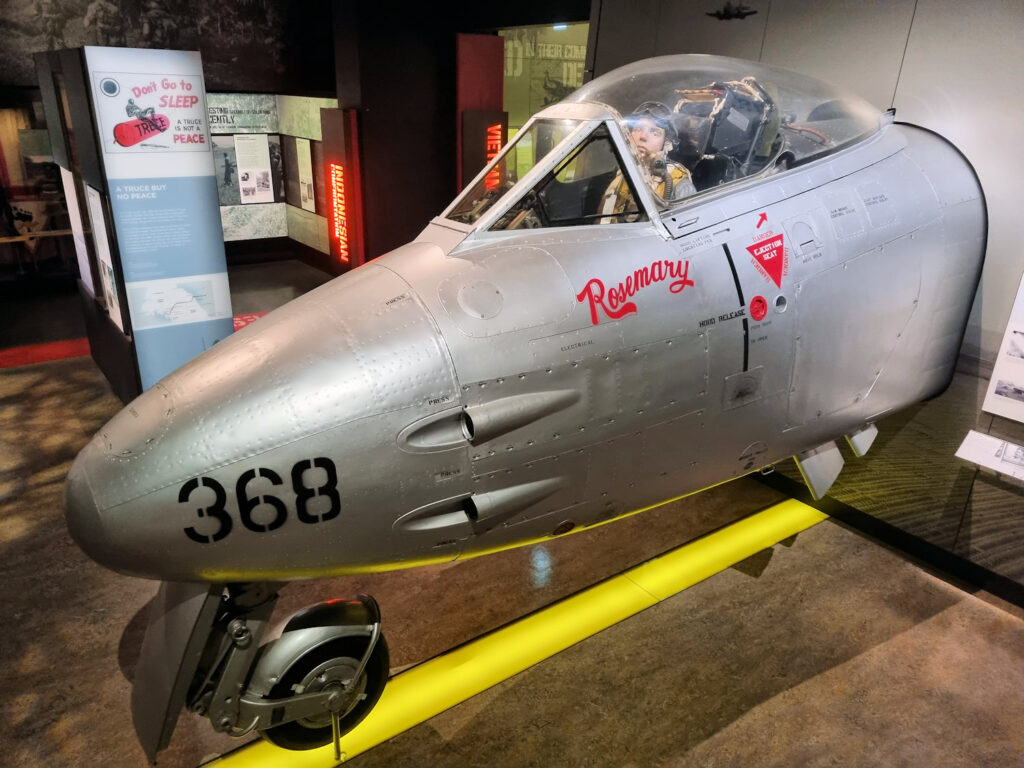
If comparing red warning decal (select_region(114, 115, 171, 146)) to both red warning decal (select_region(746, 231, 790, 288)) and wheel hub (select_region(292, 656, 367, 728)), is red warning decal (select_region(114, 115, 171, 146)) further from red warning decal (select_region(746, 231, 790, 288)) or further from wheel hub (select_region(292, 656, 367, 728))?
red warning decal (select_region(746, 231, 790, 288))

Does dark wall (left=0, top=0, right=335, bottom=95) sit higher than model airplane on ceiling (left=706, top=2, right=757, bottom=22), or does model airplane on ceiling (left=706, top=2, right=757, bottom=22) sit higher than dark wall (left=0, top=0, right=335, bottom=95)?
model airplane on ceiling (left=706, top=2, right=757, bottom=22)

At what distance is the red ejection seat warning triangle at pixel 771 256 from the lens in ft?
11.5

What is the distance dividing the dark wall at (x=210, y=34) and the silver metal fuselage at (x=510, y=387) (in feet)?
29.2

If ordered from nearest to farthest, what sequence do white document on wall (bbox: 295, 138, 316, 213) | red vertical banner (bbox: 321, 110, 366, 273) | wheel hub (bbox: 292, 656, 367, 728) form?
wheel hub (bbox: 292, 656, 367, 728)
red vertical banner (bbox: 321, 110, 366, 273)
white document on wall (bbox: 295, 138, 316, 213)

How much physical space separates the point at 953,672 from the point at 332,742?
3.63 m

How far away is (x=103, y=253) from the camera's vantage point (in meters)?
6.70

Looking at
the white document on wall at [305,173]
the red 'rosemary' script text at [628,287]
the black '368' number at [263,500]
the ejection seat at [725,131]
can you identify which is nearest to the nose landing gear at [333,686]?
the black '368' number at [263,500]

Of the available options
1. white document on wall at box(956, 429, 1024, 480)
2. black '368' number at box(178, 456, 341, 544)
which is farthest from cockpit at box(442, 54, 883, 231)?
white document on wall at box(956, 429, 1024, 480)

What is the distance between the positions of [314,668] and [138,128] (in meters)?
4.98

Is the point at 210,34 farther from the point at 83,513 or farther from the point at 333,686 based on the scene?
the point at 333,686

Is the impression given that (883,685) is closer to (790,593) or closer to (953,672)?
(953,672)

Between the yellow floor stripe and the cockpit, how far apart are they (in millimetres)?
2515

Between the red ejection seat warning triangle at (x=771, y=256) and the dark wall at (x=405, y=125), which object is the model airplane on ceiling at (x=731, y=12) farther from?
the dark wall at (x=405, y=125)

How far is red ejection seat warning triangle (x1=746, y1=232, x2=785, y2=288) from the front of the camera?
3490mm
